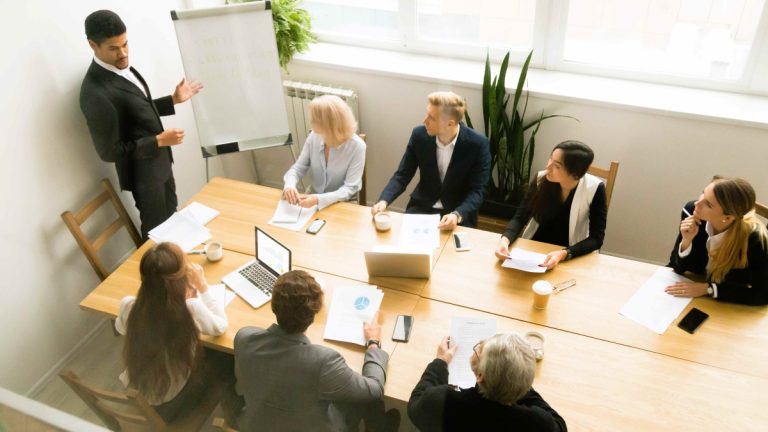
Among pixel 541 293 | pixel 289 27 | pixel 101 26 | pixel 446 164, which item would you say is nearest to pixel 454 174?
pixel 446 164

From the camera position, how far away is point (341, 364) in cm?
203

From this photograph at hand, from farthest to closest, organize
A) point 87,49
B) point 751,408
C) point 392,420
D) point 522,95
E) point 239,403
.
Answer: point 522,95, point 87,49, point 392,420, point 239,403, point 751,408

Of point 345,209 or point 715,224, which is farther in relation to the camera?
point 345,209

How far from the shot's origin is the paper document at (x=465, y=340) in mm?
2150

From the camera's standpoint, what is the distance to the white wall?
2.79 metres

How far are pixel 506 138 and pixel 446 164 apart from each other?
0.55 meters

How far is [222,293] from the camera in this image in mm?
2588

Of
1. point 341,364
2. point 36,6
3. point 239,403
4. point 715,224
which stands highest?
point 36,6

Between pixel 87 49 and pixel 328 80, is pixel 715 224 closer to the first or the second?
pixel 328 80

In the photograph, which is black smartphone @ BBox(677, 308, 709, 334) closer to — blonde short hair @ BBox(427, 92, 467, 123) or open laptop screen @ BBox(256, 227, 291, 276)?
blonde short hair @ BBox(427, 92, 467, 123)

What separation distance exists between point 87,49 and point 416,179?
2.32 metres

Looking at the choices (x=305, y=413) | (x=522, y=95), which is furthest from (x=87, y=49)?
(x=522, y=95)

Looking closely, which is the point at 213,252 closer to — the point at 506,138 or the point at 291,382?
the point at 291,382

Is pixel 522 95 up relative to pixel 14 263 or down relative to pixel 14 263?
up
